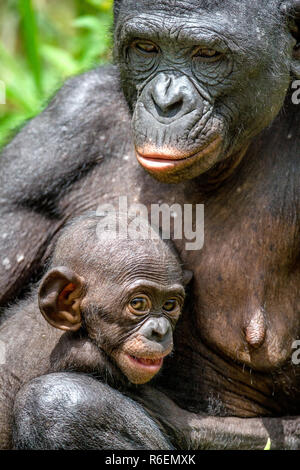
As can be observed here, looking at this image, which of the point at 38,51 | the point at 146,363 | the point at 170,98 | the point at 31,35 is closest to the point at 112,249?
the point at 146,363

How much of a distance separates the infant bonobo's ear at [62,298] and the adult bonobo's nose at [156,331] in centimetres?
38

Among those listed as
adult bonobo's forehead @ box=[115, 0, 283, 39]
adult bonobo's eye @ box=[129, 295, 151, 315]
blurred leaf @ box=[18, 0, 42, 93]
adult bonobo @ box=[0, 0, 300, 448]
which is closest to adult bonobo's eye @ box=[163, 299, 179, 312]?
adult bonobo's eye @ box=[129, 295, 151, 315]

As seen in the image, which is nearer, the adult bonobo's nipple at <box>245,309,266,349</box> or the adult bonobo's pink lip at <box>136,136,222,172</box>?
the adult bonobo's pink lip at <box>136,136,222,172</box>

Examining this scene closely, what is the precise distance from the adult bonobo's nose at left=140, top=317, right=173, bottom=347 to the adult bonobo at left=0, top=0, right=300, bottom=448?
41 centimetres

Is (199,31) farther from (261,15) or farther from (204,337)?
(204,337)

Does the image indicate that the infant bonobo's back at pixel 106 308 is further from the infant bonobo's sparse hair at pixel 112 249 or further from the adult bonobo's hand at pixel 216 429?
the adult bonobo's hand at pixel 216 429

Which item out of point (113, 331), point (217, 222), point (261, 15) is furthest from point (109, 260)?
point (261, 15)

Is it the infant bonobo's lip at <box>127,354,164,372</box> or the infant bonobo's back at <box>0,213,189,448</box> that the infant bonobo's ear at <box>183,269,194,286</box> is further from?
the infant bonobo's lip at <box>127,354,164,372</box>

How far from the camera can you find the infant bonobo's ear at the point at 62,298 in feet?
15.7

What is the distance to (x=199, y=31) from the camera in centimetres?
460

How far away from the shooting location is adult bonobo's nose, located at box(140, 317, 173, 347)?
4715 mm

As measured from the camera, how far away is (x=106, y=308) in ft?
15.8

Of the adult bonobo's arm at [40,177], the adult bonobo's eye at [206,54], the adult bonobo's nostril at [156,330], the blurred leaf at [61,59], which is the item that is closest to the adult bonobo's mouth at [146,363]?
the adult bonobo's nostril at [156,330]

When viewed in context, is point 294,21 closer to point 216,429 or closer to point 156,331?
point 156,331
